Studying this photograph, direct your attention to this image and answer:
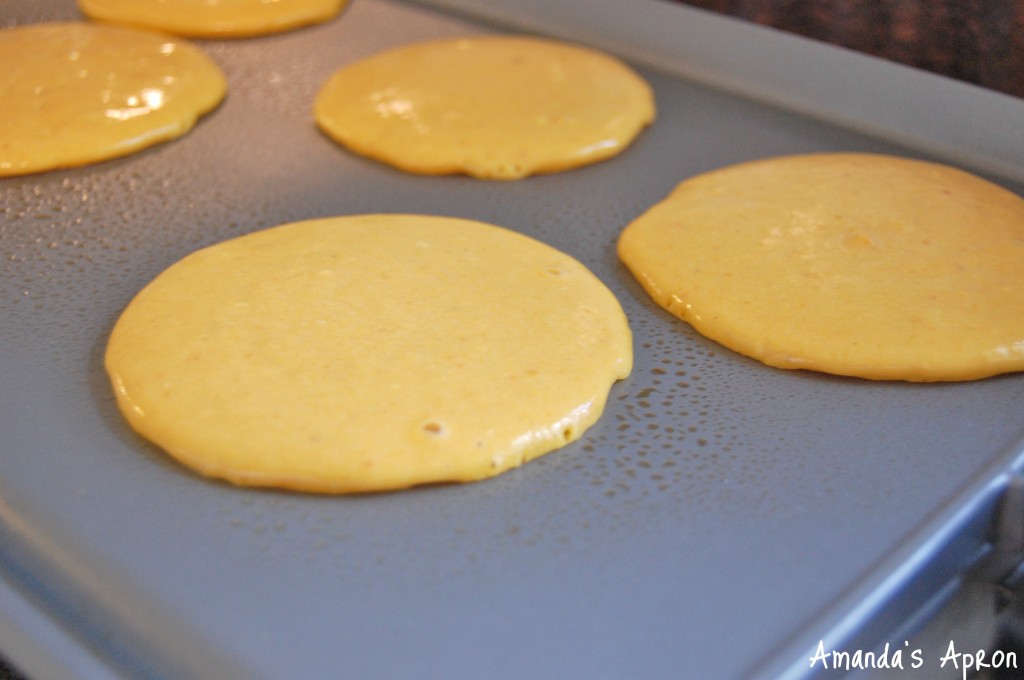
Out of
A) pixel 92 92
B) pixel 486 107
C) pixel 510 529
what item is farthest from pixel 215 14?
pixel 510 529

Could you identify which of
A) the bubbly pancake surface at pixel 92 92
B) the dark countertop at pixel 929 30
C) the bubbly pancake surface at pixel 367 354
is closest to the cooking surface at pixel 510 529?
the bubbly pancake surface at pixel 367 354

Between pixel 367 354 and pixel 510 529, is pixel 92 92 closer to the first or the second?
pixel 367 354

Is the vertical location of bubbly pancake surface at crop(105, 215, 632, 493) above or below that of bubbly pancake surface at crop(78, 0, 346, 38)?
below

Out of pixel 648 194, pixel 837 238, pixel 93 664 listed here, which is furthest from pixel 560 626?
pixel 648 194

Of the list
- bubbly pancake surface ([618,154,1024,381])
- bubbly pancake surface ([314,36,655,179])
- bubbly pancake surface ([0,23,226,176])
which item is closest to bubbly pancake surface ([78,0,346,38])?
bubbly pancake surface ([0,23,226,176])

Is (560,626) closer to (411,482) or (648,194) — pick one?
(411,482)

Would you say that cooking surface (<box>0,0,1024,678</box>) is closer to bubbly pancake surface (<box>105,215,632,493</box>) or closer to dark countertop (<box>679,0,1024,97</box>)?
bubbly pancake surface (<box>105,215,632,493</box>)
